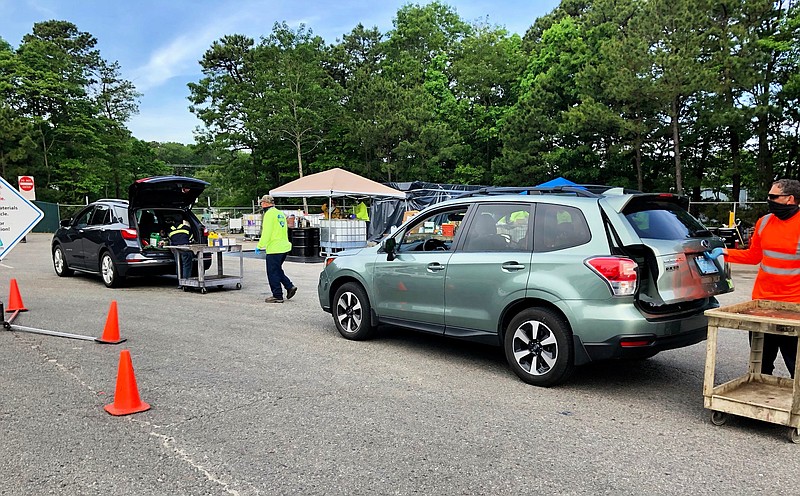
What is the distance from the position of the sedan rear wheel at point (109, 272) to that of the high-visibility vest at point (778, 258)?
10708 mm

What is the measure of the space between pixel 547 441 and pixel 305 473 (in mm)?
1715

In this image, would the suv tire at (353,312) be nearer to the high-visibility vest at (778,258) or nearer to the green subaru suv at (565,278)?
the green subaru suv at (565,278)

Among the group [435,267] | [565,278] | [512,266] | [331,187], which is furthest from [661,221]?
[331,187]

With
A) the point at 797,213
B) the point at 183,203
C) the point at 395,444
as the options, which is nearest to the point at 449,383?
the point at 395,444

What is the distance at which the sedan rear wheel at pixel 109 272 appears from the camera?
11.4 metres

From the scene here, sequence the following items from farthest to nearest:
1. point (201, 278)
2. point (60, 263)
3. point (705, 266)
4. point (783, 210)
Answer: point (60, 263)
point (201, 278)
point (705, 266)
point (783, 210)

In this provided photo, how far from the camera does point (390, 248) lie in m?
6.75

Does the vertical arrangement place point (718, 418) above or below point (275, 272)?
below

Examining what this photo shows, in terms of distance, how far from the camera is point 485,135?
3950 centimetres

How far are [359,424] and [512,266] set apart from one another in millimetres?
2098

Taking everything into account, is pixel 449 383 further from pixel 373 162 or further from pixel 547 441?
pixel 373 162

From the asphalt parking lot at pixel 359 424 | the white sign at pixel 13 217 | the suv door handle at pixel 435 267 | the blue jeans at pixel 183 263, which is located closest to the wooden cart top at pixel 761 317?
the asphalt parking lot at pixel 359 424

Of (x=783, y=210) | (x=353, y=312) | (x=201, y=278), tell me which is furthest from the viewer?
(x=201, y=278)

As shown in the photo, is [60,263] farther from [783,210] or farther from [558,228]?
[783,210]
